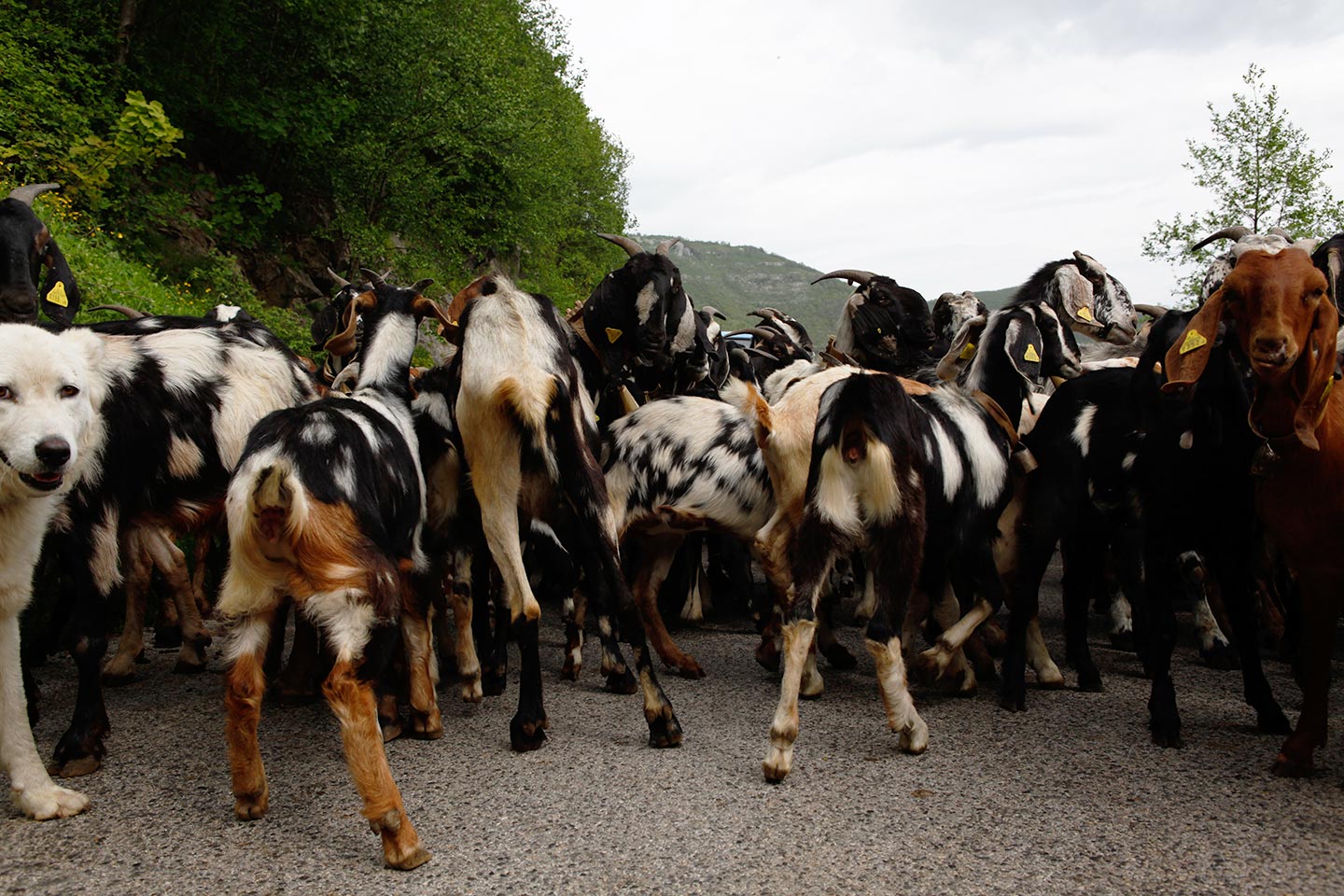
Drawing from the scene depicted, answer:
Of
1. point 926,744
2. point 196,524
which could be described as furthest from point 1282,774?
point 196,524

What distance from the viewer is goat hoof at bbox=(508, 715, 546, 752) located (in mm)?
4352

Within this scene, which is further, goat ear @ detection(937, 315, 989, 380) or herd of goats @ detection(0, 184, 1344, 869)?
goat ear @ detection(937, 315, 989, 380)

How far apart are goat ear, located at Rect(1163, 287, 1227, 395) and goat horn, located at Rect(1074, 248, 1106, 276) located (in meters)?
4.55

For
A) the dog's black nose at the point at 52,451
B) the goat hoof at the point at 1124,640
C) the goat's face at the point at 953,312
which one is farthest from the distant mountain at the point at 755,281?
the dog's black nose at the point at 52,451

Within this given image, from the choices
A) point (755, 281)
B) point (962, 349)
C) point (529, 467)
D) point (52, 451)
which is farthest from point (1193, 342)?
point (755, 281)

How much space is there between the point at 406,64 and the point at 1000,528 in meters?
17.8

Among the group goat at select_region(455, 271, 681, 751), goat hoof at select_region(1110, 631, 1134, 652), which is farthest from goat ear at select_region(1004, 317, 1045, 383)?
goat at select_region(455, 271, 681, 751)

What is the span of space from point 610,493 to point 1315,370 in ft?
12.2

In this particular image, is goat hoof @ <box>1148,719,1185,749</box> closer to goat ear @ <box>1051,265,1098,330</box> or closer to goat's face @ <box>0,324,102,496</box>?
goat ear @ <box>1051,265,1098,330</box>

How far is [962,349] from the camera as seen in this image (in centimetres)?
647

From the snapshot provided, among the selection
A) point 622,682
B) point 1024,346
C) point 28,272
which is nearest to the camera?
point 622,682

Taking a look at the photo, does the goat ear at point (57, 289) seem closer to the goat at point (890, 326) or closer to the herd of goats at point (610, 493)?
the herd of goats at point (610, 493)

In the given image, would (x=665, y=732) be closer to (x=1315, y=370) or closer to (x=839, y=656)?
(x=839, y=656)

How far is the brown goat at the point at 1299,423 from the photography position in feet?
11.8
